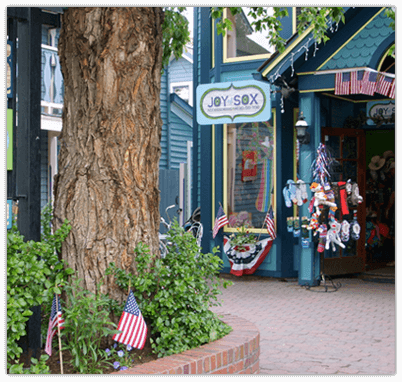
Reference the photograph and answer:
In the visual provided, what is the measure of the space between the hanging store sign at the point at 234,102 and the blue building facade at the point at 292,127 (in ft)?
0.99

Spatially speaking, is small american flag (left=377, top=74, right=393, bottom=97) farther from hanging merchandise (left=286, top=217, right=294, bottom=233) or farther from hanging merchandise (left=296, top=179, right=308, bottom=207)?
hanging merchandise (left=286, top=217, right=294, bottom=233)

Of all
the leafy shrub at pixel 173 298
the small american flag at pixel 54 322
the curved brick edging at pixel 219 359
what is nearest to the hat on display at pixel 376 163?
the curved brick edging at pixel 219 359

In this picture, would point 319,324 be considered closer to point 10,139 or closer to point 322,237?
point 322,237

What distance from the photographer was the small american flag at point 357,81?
9.15 meters

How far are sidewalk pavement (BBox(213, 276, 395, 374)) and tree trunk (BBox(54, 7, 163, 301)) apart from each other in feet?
6.06

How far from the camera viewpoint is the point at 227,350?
4.50 meters

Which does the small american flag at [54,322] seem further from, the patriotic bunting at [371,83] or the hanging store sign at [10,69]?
the patriotic bunting at [371,83]

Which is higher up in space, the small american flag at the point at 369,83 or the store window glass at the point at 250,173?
the small american flag at the point at 369,83

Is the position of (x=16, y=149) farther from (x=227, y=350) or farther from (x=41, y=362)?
(x=227, y=350)

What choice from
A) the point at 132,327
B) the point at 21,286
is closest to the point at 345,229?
the point at 132,327

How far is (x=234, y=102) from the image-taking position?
9.98 metres

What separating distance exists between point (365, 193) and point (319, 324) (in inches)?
182

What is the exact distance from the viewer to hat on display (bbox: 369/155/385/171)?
12.5 m

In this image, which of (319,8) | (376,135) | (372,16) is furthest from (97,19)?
(376,135)
